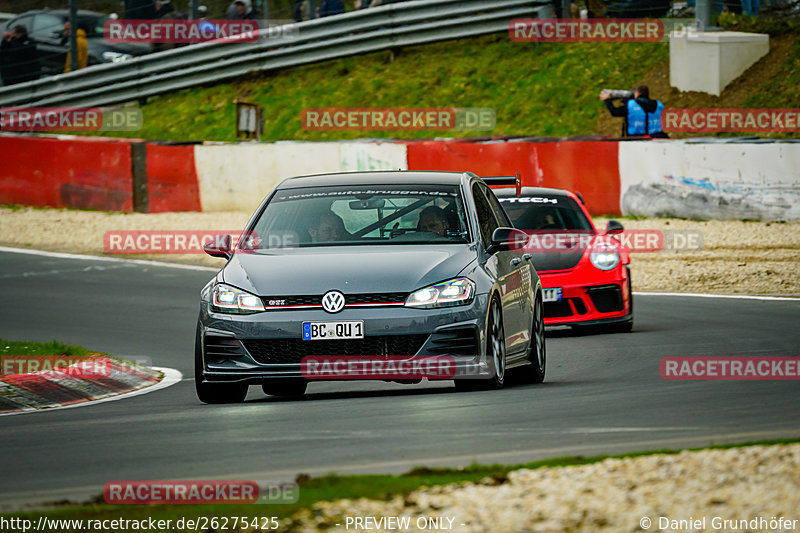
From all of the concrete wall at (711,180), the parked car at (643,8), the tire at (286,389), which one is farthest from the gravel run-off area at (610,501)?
the parked car at (643,8)

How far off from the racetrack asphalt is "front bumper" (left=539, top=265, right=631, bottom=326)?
0.78ft

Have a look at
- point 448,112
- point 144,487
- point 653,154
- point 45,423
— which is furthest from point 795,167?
point 144,487

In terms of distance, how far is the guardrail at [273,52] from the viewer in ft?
96.9

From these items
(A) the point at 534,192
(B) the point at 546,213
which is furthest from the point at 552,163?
(B) the point at 546,213

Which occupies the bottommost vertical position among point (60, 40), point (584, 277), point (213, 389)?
point (584, 277)

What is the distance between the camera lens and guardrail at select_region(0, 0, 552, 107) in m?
29.5

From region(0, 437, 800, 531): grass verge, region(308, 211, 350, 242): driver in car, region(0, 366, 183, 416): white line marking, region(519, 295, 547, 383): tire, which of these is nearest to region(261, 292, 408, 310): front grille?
region(308, 211, 350, 242): driver in car

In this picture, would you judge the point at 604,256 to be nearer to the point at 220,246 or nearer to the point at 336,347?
the point at 220,246

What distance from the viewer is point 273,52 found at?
102 feet

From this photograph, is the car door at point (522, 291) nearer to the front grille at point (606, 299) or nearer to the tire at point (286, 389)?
the tire at point (286, 389)

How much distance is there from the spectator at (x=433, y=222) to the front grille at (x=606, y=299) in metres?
4.37

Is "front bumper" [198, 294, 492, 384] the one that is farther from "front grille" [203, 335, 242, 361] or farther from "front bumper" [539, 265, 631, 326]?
"front bumper" [539, 265, 631, 326]

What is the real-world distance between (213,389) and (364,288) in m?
1.25

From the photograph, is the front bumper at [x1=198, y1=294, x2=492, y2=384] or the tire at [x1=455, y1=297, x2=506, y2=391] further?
the tire at [x1=455, y1=297, x2=506, y2=391]
